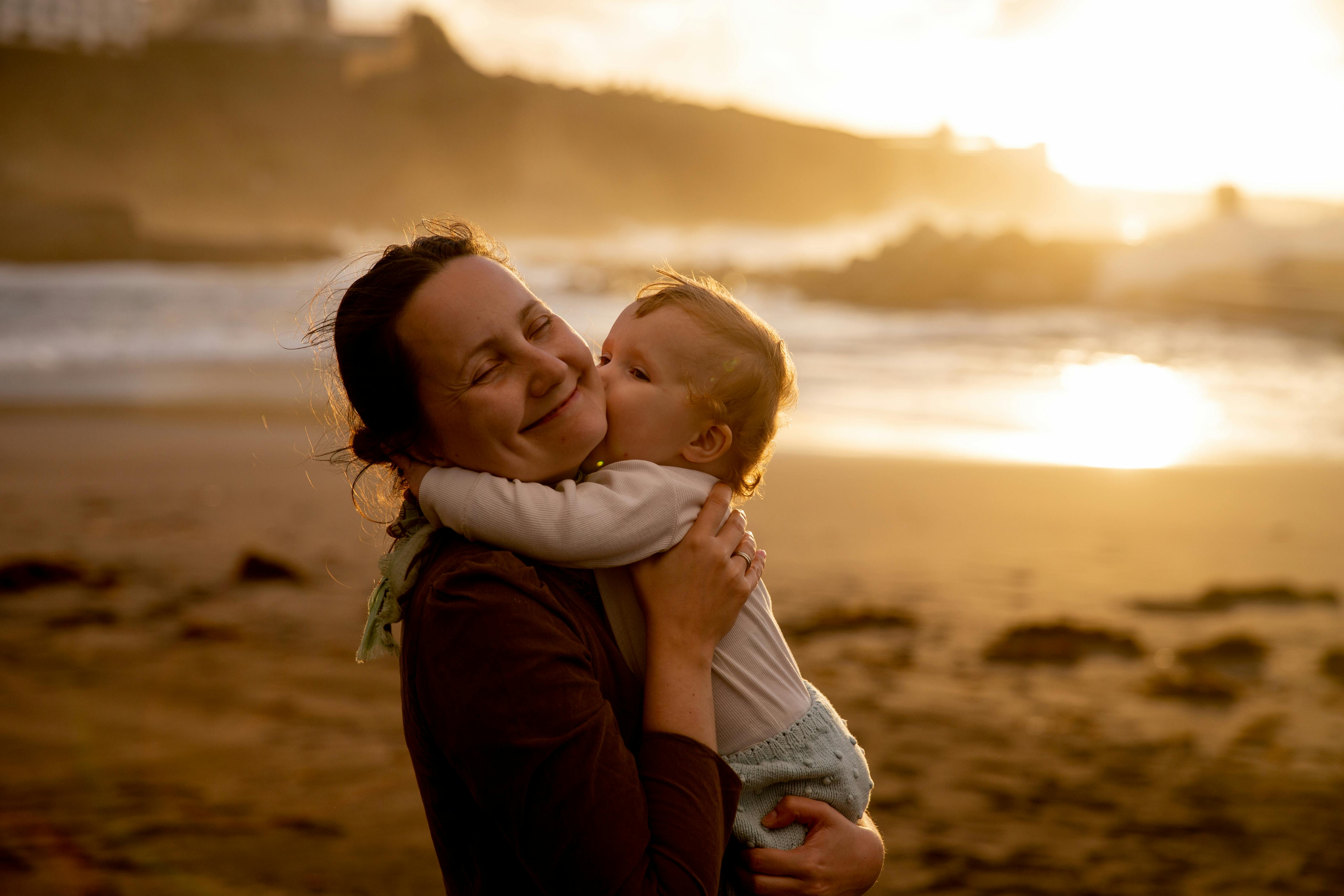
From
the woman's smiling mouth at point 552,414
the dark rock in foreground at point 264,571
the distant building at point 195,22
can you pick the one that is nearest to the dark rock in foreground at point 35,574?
the dark rock in foreground at point 264,571

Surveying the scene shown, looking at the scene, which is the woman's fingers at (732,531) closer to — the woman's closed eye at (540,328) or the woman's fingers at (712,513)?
the woman's fingers at (712,513)

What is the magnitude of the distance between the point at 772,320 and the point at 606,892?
21.4m

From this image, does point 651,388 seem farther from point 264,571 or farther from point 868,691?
point 264,571

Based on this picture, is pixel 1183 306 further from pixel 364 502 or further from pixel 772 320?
pixel 364 502

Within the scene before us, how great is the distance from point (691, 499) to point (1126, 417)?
37.0 feet

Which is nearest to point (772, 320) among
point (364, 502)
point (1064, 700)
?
point (1064, 700)

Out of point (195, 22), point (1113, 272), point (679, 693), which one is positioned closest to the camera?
point (679, 693)

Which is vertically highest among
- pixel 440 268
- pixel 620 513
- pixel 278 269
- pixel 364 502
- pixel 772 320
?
pixel 440 268

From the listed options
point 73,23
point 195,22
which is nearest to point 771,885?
point 195,22

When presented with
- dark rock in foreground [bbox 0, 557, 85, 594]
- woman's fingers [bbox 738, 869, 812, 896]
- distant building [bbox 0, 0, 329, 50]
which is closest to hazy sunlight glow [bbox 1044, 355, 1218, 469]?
dark rock in foreground [bbox 0, 557, 85, 594]

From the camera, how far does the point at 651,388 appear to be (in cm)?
162

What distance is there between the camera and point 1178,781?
3.95m

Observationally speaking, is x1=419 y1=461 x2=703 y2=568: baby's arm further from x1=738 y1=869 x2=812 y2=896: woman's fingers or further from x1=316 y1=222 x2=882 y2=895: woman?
x1=738 y1=869 x2=812 y2=896: woman's fingers

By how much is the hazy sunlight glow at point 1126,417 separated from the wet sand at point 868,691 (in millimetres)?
1465
